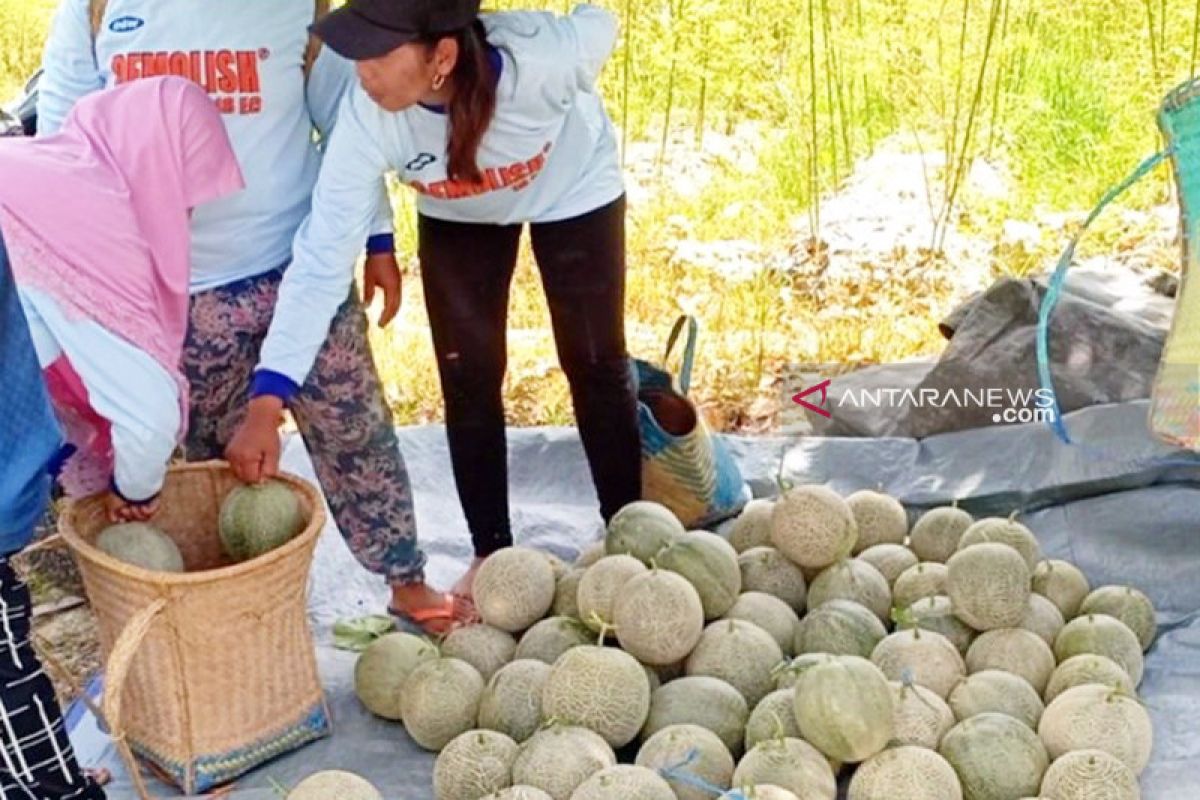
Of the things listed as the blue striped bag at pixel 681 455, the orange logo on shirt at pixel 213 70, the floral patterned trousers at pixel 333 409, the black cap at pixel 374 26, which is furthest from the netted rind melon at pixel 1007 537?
the orange logo on shirt at pixel 213 70

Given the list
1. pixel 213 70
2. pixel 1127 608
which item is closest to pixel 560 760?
pixel 1127 608

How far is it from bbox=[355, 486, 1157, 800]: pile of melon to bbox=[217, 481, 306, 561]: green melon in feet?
1.07

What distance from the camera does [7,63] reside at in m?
6.19

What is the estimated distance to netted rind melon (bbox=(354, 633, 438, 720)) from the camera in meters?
2.74

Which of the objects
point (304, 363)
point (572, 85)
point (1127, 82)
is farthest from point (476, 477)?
point (1127, 82)

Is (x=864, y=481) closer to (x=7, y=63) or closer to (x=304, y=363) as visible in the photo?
(x=304, y=363)

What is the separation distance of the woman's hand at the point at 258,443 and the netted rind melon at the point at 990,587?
1.27 m

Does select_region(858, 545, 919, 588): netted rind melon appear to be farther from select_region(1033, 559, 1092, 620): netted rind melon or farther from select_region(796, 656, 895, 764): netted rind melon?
select_region(796, 656, 895, 764): netted rind melon

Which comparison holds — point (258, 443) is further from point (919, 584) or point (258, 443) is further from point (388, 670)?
point (919, 584)

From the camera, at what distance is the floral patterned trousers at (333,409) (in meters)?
2.71

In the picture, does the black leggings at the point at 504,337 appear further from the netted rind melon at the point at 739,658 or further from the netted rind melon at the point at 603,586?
the netted rind melon at the point at 739,658

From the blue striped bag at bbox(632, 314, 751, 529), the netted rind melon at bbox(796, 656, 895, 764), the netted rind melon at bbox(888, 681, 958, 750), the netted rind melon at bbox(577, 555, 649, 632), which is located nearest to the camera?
the netted rind melon at bbox(796, 656, 895, 764)

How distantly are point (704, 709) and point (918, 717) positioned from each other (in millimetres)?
357

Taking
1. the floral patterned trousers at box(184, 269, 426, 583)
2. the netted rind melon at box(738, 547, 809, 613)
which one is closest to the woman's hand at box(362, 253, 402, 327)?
the floral patterned trousers at box(184, 269, 426, 583)
